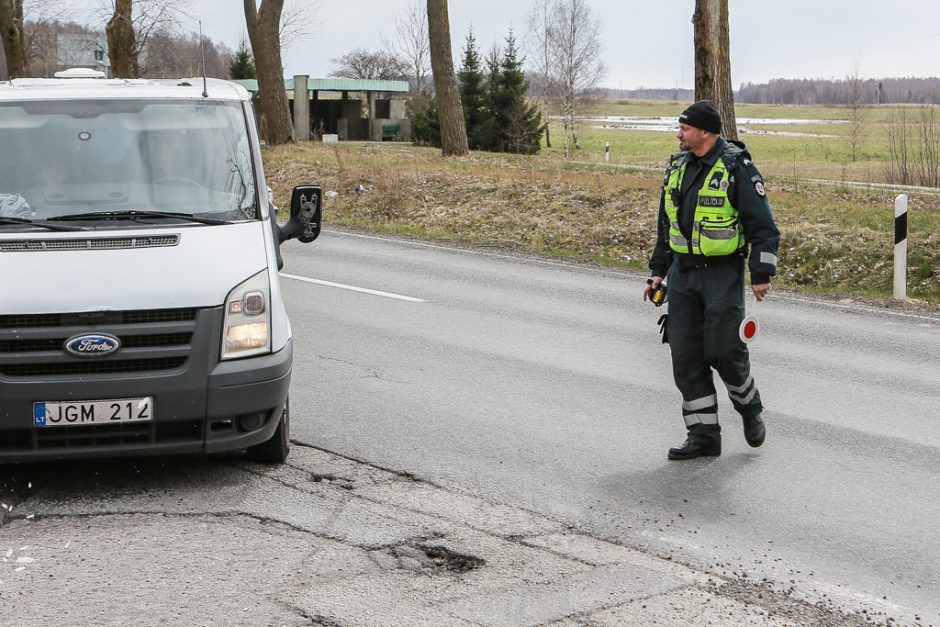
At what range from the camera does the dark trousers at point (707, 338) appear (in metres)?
6.14

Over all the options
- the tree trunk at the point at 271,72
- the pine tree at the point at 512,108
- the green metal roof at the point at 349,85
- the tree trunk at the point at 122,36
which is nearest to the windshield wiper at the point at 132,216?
the tree trunk at the point at 271,72

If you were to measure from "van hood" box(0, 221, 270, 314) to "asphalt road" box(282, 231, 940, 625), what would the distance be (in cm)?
135

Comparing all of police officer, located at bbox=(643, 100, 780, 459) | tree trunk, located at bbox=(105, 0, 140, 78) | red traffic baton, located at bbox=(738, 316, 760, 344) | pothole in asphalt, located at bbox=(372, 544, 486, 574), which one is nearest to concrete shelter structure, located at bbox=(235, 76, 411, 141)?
tree trunk, located at bbox=(105, 0, 140, 78)

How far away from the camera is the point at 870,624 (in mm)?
4176

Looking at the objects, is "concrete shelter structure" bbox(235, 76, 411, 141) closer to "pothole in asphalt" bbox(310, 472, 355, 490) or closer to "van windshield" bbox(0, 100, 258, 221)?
"van windshield" bbox(0, 100, 258, 221)

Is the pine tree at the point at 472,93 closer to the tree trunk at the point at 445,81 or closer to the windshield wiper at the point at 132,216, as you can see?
the tree trunk at the point at 445,81

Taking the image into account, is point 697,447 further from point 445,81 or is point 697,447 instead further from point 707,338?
point 445,81

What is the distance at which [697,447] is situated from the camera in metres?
6.34

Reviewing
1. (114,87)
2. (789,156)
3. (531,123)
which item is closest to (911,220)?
(114,87)

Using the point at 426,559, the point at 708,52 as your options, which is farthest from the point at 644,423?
the point at 708,52

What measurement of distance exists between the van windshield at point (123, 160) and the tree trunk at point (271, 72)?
88.4ft

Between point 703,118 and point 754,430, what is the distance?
5.76ft

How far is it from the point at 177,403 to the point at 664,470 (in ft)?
8.42

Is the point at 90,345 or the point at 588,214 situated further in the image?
the point at 588,214
